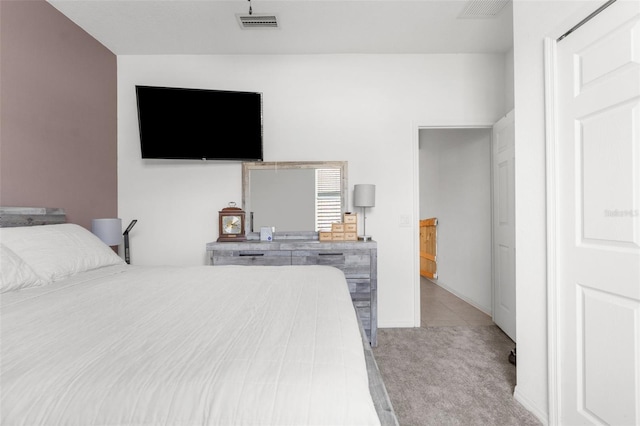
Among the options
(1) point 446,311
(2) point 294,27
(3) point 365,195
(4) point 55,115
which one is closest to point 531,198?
(3) point 365,195

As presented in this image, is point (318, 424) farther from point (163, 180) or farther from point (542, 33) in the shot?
point (163, 180)

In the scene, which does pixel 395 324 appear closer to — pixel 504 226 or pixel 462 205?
pixel 504 226

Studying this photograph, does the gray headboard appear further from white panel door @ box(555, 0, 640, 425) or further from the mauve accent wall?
white panel door @ box(555, 0, 640, 425)

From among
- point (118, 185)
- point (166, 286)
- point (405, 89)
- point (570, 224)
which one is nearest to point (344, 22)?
point (405, 89)

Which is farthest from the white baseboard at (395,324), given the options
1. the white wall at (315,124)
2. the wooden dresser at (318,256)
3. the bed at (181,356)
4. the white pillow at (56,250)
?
the white pillow at (56,250)

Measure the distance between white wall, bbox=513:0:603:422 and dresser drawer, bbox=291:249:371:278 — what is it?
1.14 metres

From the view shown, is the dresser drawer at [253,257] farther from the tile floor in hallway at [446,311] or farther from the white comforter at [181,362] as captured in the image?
the tile floor in hallway at [446,311]

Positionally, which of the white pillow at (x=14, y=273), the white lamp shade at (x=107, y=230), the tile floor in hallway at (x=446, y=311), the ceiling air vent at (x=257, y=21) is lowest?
Result: the tile floor in hallway at (x=446, y=311)

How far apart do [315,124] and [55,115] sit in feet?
7.34

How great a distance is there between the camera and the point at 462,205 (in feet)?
13.2

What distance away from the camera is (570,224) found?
58.5 inches

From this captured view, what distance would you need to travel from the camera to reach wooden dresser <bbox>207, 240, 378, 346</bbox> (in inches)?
102

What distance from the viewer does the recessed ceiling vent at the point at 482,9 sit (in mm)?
2357

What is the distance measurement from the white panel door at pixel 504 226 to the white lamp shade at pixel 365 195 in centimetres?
124
